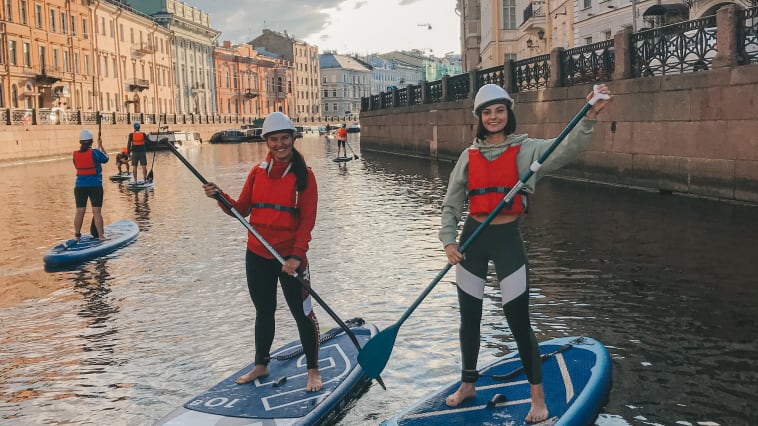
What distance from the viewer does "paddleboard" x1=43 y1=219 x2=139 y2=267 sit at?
10.8m

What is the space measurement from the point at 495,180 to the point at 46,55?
190 ft

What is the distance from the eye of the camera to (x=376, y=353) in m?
5.03

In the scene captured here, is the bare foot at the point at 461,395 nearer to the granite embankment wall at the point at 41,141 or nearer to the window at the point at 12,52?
the granite embankment wall at the point at 41,141

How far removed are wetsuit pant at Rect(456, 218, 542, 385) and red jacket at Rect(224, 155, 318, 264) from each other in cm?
111

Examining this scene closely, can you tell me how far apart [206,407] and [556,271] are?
213 inches

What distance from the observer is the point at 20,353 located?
6848mm

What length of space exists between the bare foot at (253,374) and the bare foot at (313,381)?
0.37 metres

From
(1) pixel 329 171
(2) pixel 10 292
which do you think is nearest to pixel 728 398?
(2) pixel 10 292

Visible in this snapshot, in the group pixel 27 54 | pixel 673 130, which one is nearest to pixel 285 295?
pixel 673 130

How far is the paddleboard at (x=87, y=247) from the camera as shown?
10.8m

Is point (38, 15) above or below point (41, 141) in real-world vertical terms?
above

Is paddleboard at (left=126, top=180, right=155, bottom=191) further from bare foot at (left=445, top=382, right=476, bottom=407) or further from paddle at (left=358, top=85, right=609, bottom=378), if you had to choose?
bare foot at (left=445, top=382, right=476, bottom=407)

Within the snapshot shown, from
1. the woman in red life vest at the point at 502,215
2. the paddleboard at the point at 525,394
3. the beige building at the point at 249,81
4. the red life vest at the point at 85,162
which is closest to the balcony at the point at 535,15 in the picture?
the red life vest at the point at 85,162

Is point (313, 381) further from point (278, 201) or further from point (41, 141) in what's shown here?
point (41, 141)
